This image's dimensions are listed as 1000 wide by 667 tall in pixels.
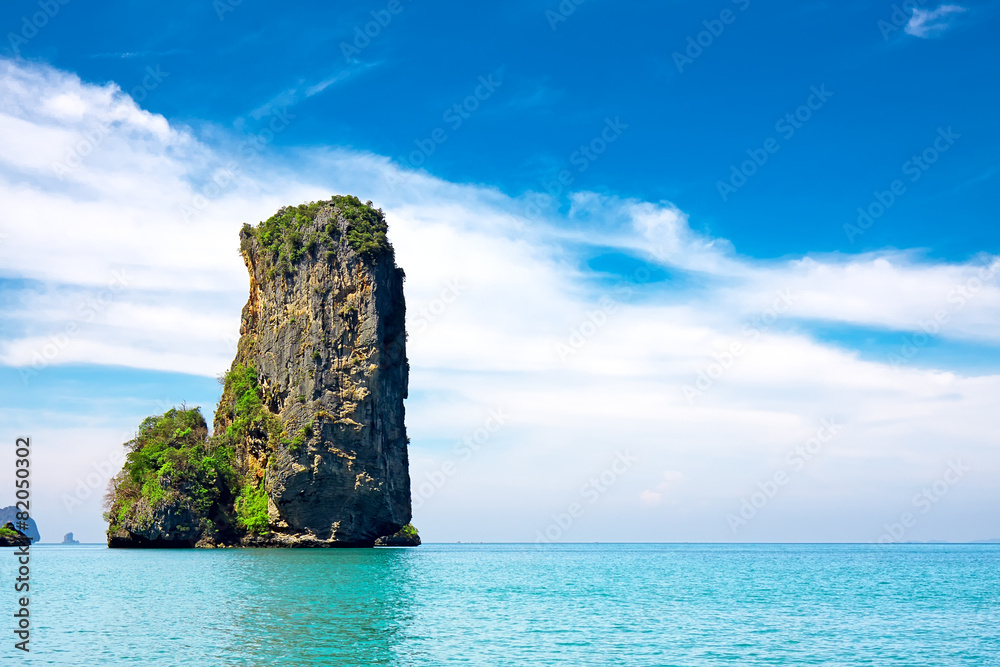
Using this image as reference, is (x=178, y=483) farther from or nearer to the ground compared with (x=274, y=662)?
farther from the ground

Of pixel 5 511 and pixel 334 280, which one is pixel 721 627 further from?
pixel 5 511

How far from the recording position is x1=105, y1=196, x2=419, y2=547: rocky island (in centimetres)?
7206

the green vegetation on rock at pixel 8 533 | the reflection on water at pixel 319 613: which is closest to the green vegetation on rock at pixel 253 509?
the reflection on water at pixel 319 613

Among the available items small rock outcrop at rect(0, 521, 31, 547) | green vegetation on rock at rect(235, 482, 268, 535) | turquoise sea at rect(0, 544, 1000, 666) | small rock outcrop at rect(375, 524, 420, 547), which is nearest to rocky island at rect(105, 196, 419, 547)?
green vegetation on rock at rect(235, 482, 268, 535)

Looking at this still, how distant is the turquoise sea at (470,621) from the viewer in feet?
68.8

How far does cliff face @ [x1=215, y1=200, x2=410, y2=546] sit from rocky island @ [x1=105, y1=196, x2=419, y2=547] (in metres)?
0.13

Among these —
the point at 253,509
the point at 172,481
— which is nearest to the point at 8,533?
the point at 172,481

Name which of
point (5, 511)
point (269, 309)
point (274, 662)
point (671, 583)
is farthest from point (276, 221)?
point (5, 511)

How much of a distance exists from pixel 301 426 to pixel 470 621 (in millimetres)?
48188

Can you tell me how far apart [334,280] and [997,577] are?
6315cm

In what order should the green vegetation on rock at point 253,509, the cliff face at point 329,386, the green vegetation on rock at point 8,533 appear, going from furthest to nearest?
the green vegetation on rock at point 8,533, the green vegetation on rock at point 253,509, the cliff face at point 329,386

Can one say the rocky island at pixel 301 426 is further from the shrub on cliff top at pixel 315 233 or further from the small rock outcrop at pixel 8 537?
the small rock outcrop at pixel 8 537

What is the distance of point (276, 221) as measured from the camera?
83938 millimetres

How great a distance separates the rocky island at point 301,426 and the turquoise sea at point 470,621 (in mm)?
25046
